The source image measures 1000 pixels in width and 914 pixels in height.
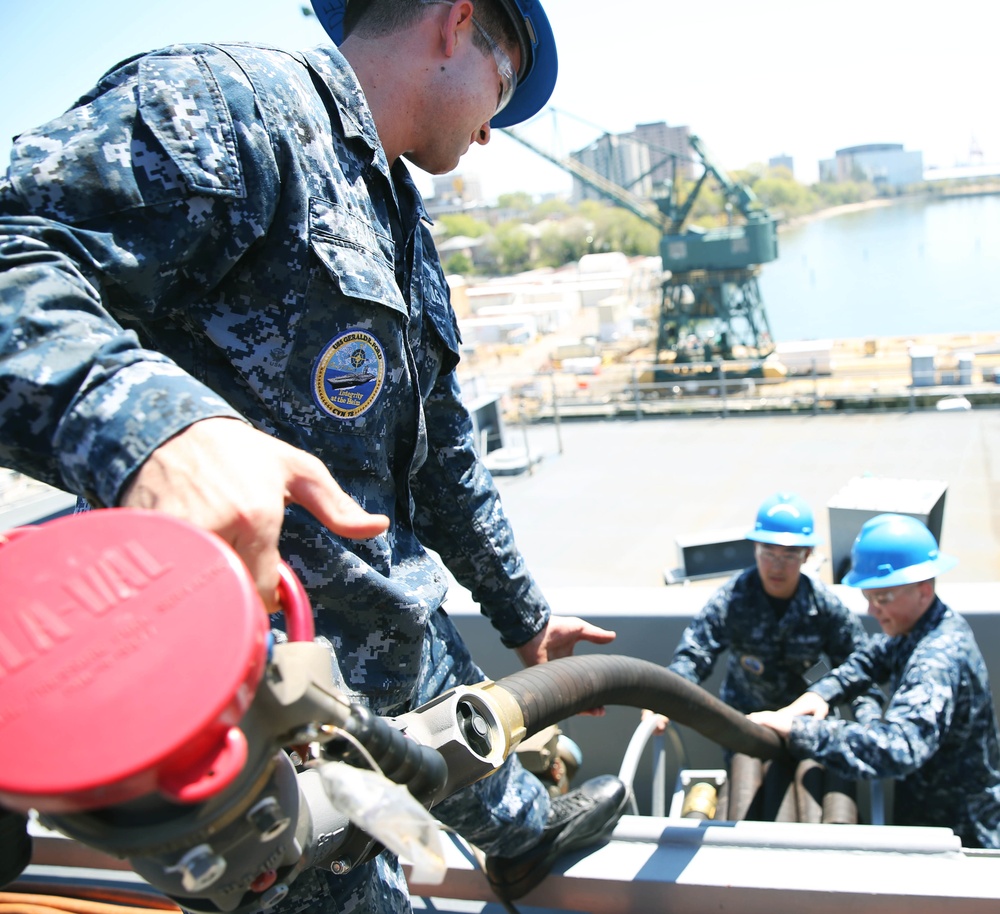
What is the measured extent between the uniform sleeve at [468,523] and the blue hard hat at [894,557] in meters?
1.16

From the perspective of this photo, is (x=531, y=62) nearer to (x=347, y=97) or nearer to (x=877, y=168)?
(x=347, y=97)

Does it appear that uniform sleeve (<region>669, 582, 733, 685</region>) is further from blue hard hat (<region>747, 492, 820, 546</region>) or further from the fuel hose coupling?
the fuel hose coupling

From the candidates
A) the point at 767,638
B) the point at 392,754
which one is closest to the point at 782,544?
the point at 767,638

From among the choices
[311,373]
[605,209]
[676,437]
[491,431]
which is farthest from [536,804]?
[605,209]

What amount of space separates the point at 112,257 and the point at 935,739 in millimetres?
2081

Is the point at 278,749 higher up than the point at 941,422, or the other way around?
the point at 278,749

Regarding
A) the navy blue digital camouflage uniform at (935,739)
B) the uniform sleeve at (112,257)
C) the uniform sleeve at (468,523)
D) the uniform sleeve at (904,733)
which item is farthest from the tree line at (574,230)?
the uniform sleeve at (112,257)

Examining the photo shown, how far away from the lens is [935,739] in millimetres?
2088

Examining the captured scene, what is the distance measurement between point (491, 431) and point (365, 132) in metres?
8.43

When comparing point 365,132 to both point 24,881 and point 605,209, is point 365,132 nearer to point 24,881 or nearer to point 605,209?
point 24,881

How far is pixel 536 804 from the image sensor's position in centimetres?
161

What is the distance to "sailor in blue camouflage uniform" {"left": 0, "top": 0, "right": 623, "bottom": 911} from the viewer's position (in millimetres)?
621

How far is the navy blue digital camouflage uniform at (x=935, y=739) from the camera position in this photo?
6.84 ft

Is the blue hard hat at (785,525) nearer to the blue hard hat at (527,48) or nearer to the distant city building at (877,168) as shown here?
the blue hard hat at (527,48)
